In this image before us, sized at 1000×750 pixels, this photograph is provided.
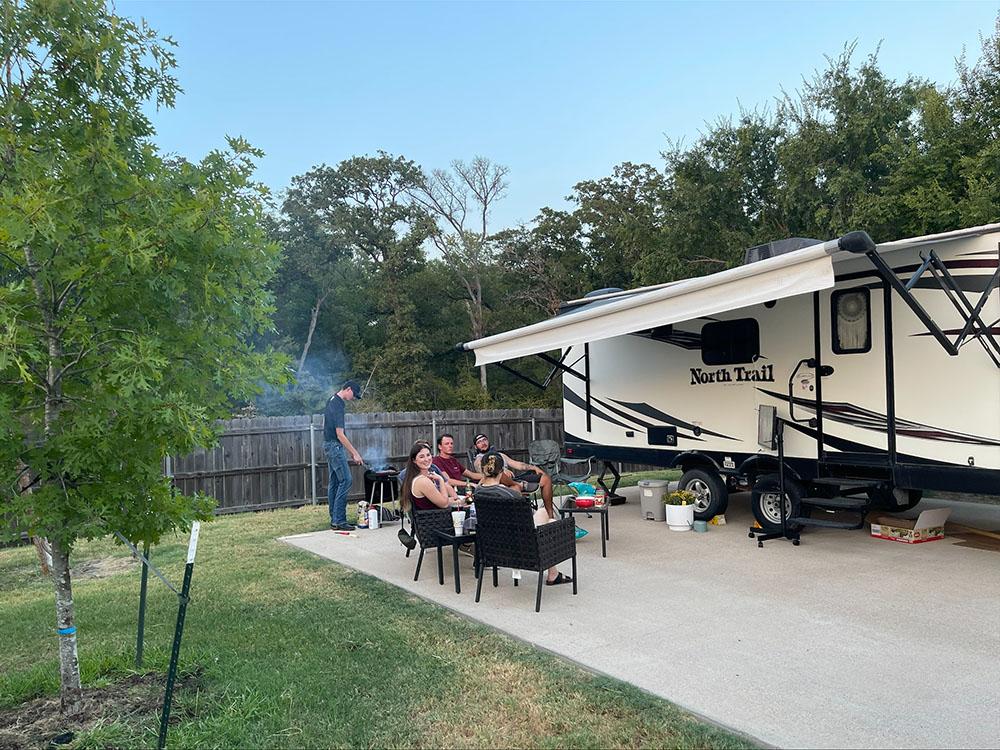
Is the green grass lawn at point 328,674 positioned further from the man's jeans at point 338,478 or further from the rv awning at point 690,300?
the rv awning at point 690,300

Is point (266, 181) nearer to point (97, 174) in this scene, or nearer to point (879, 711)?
point (97, 174)

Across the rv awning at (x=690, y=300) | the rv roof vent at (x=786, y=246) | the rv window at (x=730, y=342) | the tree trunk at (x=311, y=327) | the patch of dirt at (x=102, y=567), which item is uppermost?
the tree trunk at (x=311, y=327)

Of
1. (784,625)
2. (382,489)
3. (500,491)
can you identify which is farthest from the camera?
(382,489)

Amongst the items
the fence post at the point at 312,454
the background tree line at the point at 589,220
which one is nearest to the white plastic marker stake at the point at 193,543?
the fence post at the point at 312,454

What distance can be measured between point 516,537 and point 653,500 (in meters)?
4.03

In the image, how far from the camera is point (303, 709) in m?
3.52

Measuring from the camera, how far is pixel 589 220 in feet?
88.8

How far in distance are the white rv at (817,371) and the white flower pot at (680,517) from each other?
426 millimetres

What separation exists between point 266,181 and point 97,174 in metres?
0.81

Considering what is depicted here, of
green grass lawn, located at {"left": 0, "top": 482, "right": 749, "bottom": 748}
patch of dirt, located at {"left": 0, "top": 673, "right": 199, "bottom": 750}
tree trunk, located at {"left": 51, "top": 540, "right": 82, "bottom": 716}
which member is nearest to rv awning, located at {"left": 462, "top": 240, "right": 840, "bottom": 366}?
green grass lawn, located at {"left": 0, "top": 482, "right": 749, "bottom": 748}

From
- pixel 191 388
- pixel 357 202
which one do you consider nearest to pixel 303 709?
pixel 191 388

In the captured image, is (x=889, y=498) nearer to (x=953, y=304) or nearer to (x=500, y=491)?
(x=953, y=304)

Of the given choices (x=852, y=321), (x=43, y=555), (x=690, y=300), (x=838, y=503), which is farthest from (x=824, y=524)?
(x=43, y=555)

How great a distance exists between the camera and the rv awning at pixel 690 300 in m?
5.76
